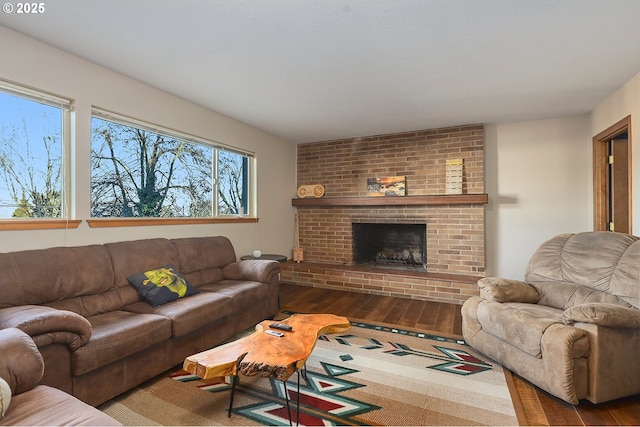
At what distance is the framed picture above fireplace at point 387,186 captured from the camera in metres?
4.73

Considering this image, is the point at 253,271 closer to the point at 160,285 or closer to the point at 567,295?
the point at 160,285

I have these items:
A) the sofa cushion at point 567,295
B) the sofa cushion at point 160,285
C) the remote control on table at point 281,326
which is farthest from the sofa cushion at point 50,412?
the sofa cushion at point 567,295

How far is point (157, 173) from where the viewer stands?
3.27m

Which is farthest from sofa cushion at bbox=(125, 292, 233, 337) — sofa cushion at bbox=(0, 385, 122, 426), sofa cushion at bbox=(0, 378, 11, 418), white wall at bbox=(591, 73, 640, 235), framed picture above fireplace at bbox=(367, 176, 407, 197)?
white wall at bbox=(591, 73, 640, 235)

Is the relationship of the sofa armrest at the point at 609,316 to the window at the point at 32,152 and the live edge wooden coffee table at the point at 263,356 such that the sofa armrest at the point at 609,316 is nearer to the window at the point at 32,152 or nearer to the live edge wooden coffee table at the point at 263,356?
the live edge wooden coffee table at the point at 263,356

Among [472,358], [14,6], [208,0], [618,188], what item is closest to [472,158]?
[618,188]

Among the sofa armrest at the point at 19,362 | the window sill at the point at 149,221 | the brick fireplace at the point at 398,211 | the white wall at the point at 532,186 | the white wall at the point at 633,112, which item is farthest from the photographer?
the brick fireplace at the point at 398,211

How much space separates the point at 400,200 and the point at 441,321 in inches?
71.3

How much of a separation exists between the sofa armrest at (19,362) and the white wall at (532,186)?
4.71 m

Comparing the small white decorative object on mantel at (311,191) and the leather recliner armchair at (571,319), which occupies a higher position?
the small white decorative object on mantel at (311,191)

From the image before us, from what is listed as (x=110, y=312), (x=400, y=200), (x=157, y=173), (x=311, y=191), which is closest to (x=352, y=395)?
(x=110, y=312)

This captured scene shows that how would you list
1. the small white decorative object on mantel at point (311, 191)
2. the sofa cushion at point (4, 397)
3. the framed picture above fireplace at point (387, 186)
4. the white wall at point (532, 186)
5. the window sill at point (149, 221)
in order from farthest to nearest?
the small white decorative object on mantel at point (311, 191)
the framed picture above fireplace at point (387, 186)
the white wall at point (532, 186)
the window sill at point (149, 221)
the sofa cushion at point (4, 397)

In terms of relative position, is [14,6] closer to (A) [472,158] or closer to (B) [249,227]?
(B) [249,227]

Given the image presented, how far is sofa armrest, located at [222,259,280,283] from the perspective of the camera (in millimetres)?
3275
